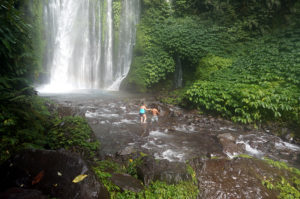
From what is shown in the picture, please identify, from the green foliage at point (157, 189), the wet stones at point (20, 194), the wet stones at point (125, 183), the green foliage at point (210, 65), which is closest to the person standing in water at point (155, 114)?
the green foliage at point (210, 65)

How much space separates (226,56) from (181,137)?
25.6ft

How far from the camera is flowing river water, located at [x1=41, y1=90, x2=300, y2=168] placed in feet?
17.7

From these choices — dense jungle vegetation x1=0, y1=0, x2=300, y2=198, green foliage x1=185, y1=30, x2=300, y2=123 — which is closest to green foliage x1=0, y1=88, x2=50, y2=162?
dense jungle vegetation x1=0, y1=0, x2=300, y2=198

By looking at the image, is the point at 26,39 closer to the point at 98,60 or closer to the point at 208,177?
the point at 208,177

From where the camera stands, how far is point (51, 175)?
6.56 feet

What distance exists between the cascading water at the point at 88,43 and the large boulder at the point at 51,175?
643 inches

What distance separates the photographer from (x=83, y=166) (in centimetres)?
216

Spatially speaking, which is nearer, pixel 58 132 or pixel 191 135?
pixel 58 132

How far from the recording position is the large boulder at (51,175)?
189 cm

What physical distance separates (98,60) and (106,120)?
13.5m

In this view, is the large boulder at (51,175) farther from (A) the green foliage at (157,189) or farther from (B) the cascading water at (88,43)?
(B) the cascading water at (88,43)

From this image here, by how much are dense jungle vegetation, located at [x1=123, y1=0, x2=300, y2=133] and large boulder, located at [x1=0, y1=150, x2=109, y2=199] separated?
7106 millimetres

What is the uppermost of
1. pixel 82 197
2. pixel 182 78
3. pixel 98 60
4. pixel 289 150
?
pixel 98 60

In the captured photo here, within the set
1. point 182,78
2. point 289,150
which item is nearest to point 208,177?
point 289,150
